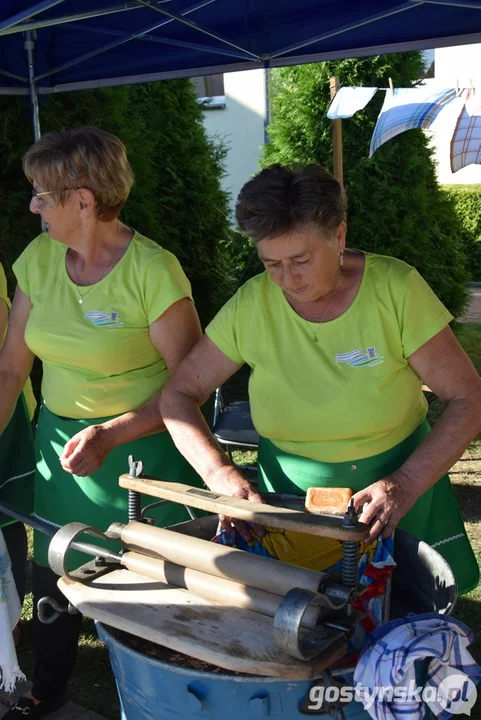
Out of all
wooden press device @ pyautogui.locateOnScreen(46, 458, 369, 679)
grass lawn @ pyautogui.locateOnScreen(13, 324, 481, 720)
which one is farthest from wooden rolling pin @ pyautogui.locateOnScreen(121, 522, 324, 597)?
grass lawn @ pyautogui.locateOnScreen(13, 324, 481, 720)

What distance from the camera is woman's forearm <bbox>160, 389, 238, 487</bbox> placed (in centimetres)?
187

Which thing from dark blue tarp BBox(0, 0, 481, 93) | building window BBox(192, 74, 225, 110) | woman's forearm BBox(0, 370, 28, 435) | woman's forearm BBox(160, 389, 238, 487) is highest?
dark blue tarp BBox(0, 0, 481, 93)

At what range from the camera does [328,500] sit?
1.66m

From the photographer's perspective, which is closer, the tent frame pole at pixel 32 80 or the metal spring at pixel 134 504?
the metal spring at pixel 134 504

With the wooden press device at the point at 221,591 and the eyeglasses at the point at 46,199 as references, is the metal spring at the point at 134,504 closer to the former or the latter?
the wooden press device at the point at 221,591

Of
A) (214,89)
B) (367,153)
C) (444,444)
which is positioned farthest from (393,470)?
(214,89)

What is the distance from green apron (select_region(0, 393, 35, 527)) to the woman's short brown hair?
52.7 inches

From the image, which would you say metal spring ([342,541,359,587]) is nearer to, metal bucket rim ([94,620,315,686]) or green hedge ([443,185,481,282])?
metal bucket rim ([94,620,315,686])

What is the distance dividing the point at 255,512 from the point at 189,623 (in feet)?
0.73

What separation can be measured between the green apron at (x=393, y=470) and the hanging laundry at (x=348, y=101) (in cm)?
395

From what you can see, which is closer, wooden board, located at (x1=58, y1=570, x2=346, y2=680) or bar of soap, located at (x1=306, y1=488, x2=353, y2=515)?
wooden board, located at (x1=58, y1=570, x2=346, y2=680)

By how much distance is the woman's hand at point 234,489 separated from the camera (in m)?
1.73

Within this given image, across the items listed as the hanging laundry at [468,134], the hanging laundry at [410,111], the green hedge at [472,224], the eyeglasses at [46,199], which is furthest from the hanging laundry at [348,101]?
the green hedge at [472,224]

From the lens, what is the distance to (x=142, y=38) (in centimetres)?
400
